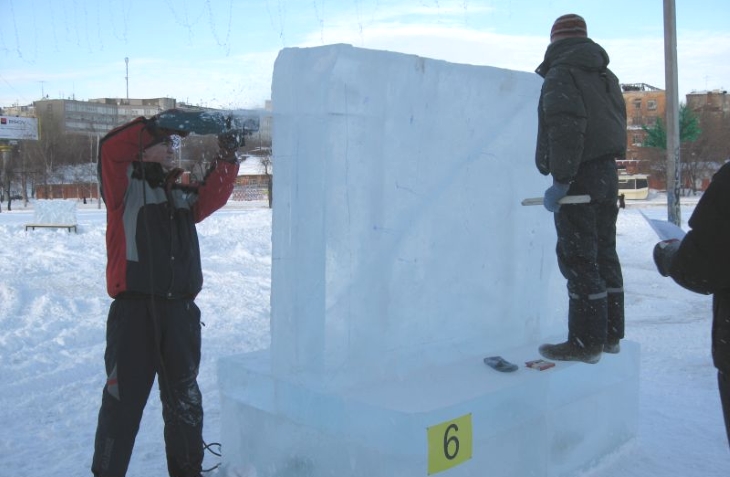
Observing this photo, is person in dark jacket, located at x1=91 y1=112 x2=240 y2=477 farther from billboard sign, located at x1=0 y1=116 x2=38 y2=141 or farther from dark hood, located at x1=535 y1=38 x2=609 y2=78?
billboard sign, located at x1=0 y1=116 x2=38 y2=141

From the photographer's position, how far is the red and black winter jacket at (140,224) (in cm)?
283

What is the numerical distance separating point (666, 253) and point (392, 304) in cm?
124

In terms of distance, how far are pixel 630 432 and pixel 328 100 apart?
8.37 ft

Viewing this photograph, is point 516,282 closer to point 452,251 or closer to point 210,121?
point 452,251

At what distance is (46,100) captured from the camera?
62.1 metres

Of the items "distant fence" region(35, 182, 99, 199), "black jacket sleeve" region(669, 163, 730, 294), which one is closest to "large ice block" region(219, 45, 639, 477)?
"black jacket sleeve" region(669, 163, 730, 294)

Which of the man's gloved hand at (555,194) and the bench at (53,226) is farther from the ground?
the man's gloved hand at (555,194)

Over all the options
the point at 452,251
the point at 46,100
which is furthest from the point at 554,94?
the point at 46,100

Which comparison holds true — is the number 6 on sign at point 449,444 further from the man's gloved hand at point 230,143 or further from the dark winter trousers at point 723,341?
the man's gloved hand at point 230,143

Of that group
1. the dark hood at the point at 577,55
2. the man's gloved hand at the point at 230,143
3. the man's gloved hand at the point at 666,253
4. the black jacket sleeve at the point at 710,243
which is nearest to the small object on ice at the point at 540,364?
the man's gloved hand at the point at 666,253

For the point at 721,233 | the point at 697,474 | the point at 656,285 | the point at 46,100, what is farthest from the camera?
the point at 46,100

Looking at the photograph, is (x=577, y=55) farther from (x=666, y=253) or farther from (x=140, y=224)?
(x=140, y=224)

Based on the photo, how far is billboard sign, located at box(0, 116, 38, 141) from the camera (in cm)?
4616

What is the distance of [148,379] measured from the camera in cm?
289
